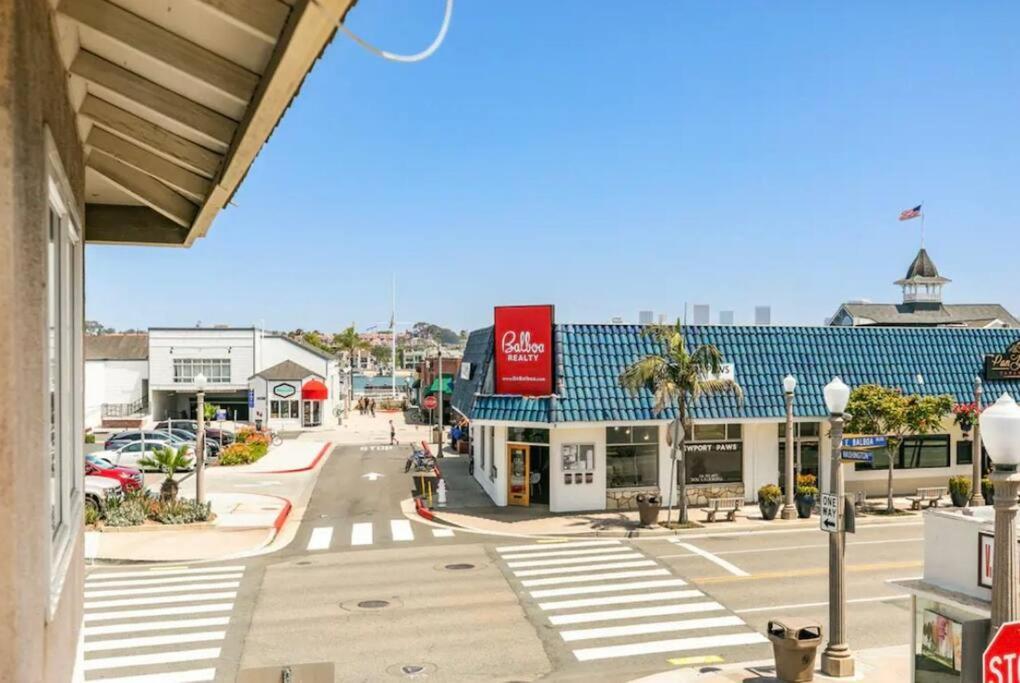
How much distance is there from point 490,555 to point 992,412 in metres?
15.2

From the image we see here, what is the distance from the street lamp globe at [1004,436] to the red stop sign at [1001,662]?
1746mm

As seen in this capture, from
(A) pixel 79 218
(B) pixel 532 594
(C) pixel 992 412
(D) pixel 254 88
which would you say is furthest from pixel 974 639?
(B) pixel 532 594

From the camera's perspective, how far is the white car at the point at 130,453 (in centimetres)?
3347

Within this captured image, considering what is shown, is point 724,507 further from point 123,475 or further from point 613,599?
point 123,475

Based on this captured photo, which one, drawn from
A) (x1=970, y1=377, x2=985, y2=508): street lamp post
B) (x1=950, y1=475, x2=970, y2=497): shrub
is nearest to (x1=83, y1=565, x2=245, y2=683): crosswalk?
(x1=950, y1=475, x2=970, y2=497): shrub

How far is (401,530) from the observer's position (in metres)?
23.9

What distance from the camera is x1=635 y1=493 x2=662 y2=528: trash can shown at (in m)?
24.0

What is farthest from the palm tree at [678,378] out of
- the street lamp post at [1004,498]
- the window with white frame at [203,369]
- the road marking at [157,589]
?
the window with white frame at [203,369]

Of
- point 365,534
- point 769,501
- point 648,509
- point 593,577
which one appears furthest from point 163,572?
point 769,501

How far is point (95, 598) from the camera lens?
1689 cm

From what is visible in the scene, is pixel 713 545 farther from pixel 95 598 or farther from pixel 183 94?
pixel 183 94

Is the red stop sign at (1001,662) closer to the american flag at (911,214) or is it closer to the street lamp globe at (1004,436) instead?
the street lamp globe at (1004,436)

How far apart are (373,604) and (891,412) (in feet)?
56.4

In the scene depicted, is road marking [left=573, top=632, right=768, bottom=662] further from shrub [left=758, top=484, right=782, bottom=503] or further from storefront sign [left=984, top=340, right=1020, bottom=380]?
storefront sign [left=984, top=340, right=1020, bottom=380]
